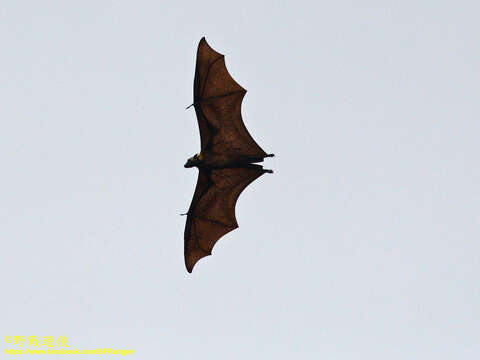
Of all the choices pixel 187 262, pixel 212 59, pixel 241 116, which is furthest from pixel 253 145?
pixel 187 262

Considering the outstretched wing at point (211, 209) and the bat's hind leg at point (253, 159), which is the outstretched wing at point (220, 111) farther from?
the outstretched wing at point (211, 209)

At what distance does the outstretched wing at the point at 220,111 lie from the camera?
48.4 m

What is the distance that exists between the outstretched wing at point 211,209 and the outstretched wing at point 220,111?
167cm

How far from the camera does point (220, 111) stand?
4925 cm

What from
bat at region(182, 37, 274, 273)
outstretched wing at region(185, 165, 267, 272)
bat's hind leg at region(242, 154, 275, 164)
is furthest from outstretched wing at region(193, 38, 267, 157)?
outstretched wing at region(185, 165, 267, 272)

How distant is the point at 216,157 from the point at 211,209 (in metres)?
3.75

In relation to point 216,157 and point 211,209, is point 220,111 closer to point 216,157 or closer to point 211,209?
point 216,157

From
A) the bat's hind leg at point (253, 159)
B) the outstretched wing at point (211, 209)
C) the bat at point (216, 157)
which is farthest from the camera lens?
the outstretched wing at point (211, 209)

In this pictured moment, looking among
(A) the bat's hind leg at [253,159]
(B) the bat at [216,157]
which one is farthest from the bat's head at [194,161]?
(A) the bat's hind leg at [253,159]

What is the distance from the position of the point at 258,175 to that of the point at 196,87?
5259 mm

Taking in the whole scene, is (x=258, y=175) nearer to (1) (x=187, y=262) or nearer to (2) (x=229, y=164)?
(2) (x=229, y=164)

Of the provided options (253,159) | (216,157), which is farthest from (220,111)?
(253,159)

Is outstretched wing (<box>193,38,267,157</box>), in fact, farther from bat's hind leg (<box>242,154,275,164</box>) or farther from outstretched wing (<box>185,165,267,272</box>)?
outstretched wing (<box>185,165,267,272</box>)

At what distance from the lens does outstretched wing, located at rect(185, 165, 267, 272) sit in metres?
51.4
